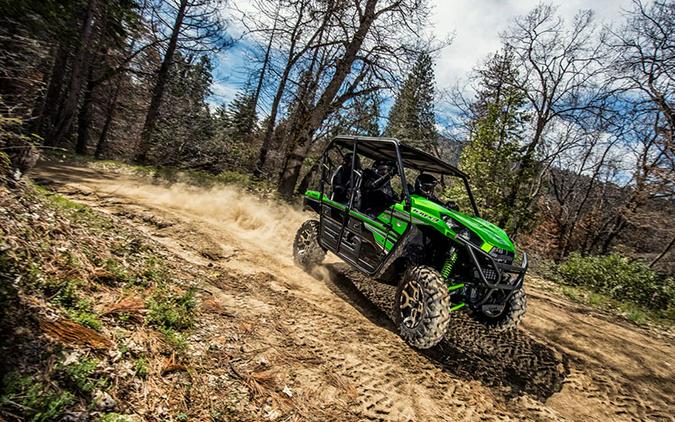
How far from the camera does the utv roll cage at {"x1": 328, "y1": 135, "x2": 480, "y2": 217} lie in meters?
4.50

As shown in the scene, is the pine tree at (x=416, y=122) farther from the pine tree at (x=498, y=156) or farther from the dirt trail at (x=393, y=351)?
the dirt trail at (x=393, y=351)

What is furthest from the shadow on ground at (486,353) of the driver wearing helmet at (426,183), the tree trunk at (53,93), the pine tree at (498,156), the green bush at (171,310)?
the tree trunk at (53,93)

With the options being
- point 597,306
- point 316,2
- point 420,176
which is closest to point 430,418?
point 420,176

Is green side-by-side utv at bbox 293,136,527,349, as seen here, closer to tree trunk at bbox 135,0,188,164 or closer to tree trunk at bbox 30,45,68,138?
tree trunk at bbox 135,0,188,164

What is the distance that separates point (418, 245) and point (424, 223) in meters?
0.36

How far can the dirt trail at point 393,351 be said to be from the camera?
2748 mm

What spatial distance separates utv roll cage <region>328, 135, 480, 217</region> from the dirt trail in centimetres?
171

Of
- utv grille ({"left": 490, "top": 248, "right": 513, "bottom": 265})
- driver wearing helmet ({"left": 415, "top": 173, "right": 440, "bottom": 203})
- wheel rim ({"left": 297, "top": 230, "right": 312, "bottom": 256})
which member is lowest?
wheel rim ({"left": 297, "top": 230, "right": 312, "bottom": 256})

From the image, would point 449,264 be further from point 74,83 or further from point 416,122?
point 416,122

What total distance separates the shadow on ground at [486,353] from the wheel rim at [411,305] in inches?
13.7

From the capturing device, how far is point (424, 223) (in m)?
3.79

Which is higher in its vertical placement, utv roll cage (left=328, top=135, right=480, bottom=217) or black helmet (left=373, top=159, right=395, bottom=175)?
utv roll cage (left=328, top=135, right=480, bottom=217)

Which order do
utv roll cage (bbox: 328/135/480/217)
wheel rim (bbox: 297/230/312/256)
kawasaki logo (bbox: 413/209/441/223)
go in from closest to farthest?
kawasaki logo (bbox: 413/209/441/223) → utv roll cage (bbox: 328/135/480/217) → wheel rim (bbox: 297/230/312/256)

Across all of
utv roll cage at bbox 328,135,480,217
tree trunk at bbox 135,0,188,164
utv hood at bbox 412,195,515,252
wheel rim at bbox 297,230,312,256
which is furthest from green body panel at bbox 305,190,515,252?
tree trunk at bbox 135,0,188,164
